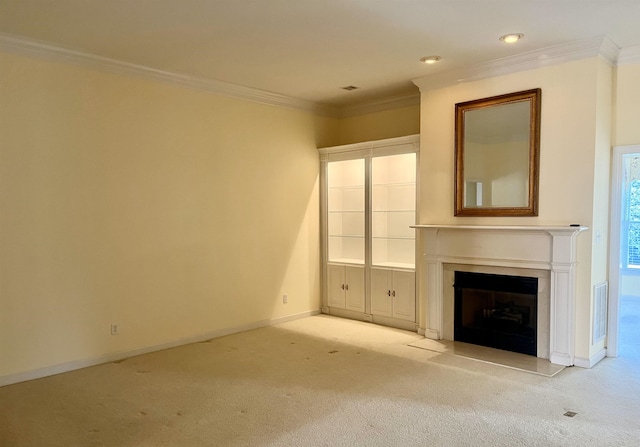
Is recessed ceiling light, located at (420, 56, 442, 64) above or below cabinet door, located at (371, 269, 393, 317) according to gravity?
above

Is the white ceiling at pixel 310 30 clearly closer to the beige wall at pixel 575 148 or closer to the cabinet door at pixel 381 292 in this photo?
the beige wall at pixel 575 148

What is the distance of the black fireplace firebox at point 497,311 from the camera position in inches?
182

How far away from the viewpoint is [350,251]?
6.52 m

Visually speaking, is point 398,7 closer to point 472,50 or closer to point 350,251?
point 472,50

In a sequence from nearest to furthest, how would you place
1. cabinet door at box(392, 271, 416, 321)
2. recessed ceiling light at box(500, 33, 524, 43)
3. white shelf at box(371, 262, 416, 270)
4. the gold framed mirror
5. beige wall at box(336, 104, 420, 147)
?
recessed ceiling light at box(500, 33, 524, 43)
the gold framed mirror
cabinet door at box(392, 271, 416, 321)
white shelf at box(371, 262, 416, 270)
beige wall at box(336, 104, 420, 147)

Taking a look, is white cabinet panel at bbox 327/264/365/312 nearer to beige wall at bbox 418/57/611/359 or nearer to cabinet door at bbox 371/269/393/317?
cabinet door at bbox 371/269/393/317

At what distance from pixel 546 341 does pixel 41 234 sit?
15.3 feet

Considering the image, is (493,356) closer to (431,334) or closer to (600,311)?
(431,334)

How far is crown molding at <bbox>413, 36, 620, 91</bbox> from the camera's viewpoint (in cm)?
417

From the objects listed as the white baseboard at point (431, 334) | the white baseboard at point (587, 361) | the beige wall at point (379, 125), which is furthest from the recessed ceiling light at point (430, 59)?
the white baseboard at point (587, 361)

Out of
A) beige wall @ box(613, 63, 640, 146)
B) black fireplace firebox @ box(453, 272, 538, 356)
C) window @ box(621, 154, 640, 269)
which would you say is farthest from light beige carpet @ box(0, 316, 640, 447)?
window @ box(621, 154, 640, 269)

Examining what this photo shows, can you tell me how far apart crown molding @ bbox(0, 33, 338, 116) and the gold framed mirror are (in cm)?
221

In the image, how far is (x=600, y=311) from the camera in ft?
14.8

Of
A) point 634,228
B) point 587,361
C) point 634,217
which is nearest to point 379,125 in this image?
point 587,361
